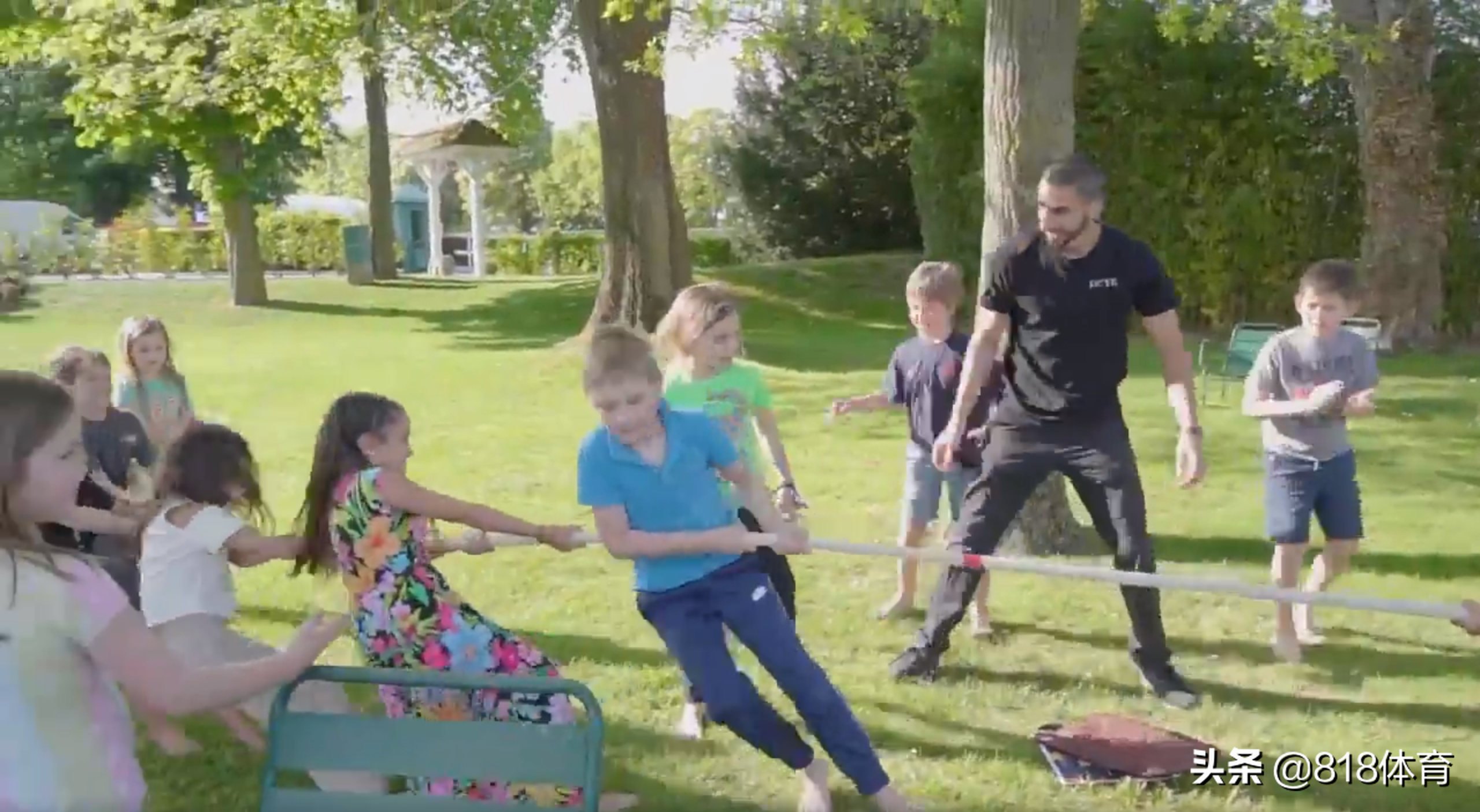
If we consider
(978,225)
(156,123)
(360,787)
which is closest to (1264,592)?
(360,787)

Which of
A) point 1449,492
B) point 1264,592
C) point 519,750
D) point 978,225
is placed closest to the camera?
point 519,750

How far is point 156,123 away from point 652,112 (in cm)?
1092

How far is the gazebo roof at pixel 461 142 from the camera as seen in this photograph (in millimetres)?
39500

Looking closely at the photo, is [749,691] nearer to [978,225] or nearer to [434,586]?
[434,586]

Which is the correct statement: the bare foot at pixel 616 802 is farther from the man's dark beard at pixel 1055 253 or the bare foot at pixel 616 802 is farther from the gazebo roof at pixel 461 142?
the gazebo roof at pixel 461 142

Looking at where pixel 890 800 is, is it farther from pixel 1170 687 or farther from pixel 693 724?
pixel 1170 687

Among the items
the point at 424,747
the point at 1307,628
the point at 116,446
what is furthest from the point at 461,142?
the point at 424,747

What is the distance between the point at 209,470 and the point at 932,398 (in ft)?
9.77

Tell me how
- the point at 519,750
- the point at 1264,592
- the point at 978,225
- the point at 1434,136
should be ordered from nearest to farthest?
the point at 519,750 → the point at 1264,592 → the point at 1434,136 → the point at 978,225

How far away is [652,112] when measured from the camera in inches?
695

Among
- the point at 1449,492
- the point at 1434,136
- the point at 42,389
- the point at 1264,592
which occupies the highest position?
the point at 1434,136

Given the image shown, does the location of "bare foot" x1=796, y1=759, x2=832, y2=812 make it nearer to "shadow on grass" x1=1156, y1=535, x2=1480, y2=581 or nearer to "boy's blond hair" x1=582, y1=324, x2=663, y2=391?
"boy's blond hair" x1=582, y1=324, x2=663, y2=391

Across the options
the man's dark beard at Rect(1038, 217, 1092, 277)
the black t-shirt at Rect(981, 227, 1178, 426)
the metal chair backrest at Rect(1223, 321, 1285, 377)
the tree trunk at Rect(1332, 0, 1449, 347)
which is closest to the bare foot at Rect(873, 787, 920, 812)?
the black t-shirt at Rect(981, 227, 1178, 426)

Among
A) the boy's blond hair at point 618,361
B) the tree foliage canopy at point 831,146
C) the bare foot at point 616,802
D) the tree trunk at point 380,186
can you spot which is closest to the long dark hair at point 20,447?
the boy's blond hair at point 618,361
